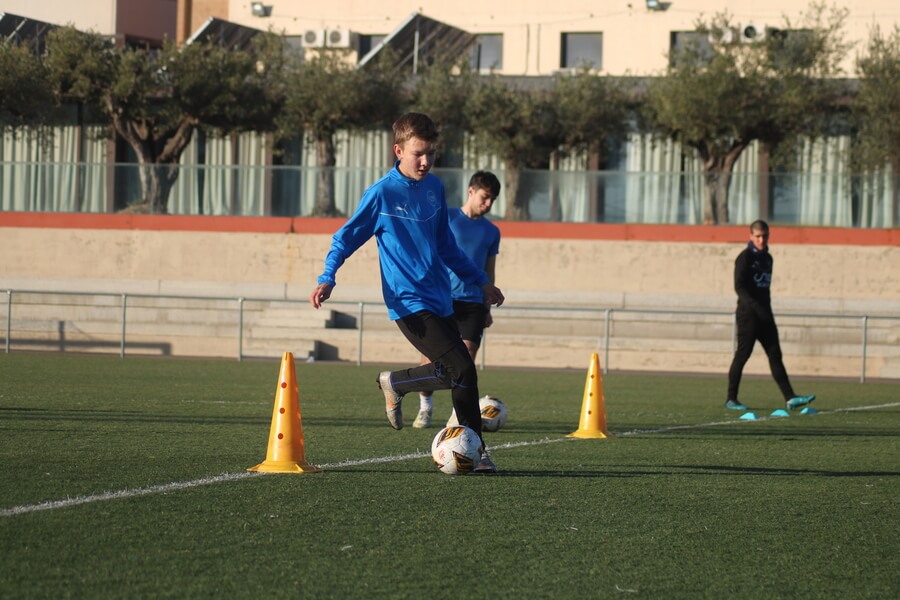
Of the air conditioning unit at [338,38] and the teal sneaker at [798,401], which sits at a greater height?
the air conditioning unit at [338,38]

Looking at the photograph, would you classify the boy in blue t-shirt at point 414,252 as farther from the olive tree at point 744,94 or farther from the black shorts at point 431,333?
the olive tree at point 744,94

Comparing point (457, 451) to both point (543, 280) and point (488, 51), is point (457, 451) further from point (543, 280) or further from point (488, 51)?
point (488, 51)

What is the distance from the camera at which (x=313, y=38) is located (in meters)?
38.1

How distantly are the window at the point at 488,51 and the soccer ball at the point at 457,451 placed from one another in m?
34.1

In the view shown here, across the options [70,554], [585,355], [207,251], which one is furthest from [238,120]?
[70,554]

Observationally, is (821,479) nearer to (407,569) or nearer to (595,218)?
(407,569)

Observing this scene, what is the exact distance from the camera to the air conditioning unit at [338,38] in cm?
3844

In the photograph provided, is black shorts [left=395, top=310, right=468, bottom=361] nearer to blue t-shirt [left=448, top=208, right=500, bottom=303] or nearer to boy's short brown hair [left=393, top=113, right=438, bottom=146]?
boy's short brown hair [left=393, top=113, right=438, bottom=146]

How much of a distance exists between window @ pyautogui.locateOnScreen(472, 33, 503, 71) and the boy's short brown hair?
1328 inches

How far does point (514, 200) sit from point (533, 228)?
2.74 feet

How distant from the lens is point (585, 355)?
2366 cm

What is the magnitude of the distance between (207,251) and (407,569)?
23905 mm

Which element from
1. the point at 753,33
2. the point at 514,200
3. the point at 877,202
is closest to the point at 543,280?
the point at 514,200

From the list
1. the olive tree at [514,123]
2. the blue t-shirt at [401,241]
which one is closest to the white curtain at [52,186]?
the olive tree at [514,123]
